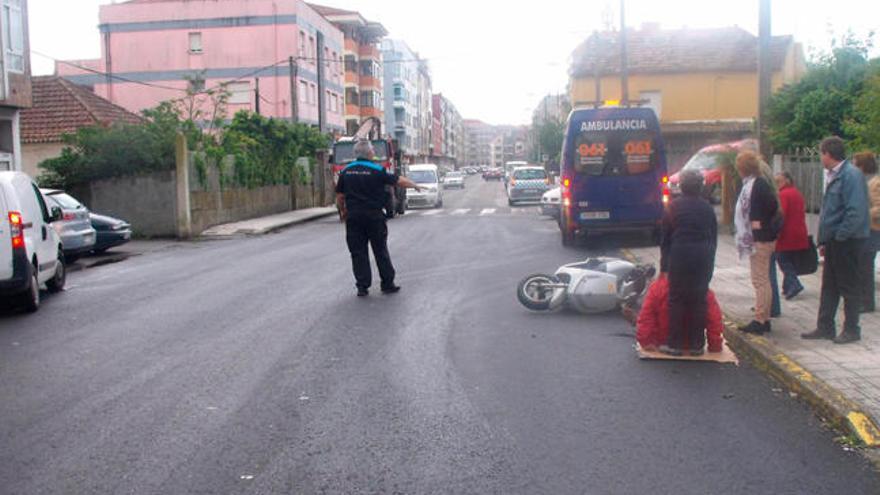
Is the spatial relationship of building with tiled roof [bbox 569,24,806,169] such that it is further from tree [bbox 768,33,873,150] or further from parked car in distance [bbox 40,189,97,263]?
parked car in distance [bbox 40,189,97,263]

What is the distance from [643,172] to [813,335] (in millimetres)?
9812

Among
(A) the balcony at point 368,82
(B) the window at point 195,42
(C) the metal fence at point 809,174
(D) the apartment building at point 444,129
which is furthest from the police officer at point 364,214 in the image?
(D) the apartment building at point 444,129

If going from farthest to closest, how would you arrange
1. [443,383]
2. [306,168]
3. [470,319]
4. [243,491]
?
[306,168] → [470,319] → [443,383] → [243,491]

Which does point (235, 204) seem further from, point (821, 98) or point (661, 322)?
point (661, 322)

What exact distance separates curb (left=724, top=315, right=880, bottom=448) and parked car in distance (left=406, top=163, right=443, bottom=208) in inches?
1124

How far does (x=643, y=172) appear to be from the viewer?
698 inches

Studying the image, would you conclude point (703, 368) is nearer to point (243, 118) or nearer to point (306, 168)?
point (243, 118)

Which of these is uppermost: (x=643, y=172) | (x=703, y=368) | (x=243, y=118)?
(x=243, y=118)

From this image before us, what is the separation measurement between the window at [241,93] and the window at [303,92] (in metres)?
2.84

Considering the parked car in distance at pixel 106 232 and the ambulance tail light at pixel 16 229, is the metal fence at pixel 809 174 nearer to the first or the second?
the parked car in distance at pixel 106 232

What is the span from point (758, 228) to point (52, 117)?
30.8 metres

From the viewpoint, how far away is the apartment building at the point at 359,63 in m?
71.3

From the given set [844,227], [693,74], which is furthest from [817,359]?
[693,74]

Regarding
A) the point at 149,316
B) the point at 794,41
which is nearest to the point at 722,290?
the point at 149,316
